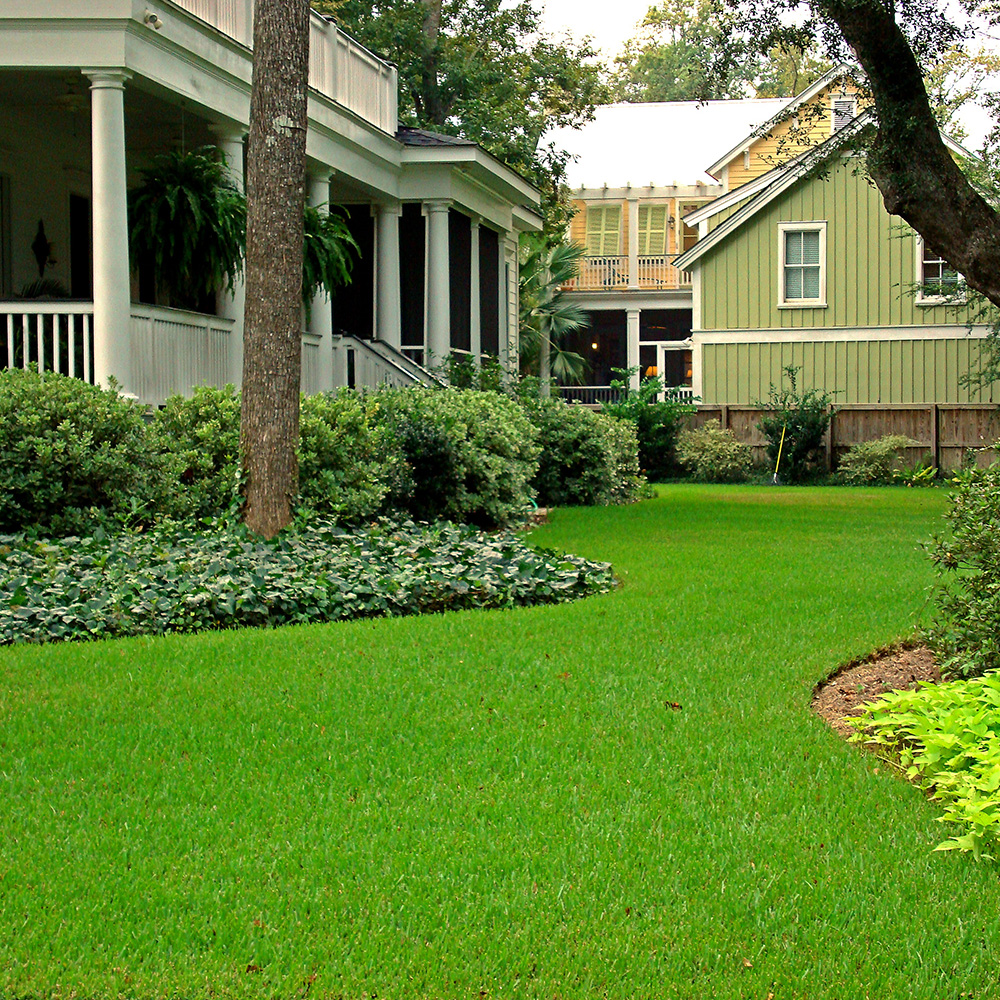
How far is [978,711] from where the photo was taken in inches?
178

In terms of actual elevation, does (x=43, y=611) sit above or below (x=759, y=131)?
below

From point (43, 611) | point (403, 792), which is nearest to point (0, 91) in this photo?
point (43, 611)

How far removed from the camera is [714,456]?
2553 centimetres

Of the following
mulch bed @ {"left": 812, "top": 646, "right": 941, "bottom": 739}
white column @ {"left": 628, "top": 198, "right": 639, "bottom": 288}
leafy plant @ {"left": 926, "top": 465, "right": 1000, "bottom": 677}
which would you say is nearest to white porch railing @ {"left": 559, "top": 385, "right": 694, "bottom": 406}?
white column @ {"left": 628, "top": 198, "right": 639, "bottom": 288}

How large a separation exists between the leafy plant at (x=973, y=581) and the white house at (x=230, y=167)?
25.0 ft

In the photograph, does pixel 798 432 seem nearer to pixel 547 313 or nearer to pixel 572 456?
pixel 572 456

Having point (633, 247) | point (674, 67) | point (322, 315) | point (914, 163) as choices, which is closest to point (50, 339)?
point (322, 315)

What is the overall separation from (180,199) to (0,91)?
10.0 ft

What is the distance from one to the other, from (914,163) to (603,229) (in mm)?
27584

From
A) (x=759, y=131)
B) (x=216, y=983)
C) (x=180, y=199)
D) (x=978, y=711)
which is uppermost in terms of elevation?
(x=759, y=131)

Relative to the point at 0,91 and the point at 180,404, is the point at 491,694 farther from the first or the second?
the point at 0,91

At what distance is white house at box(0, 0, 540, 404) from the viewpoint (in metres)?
10.8

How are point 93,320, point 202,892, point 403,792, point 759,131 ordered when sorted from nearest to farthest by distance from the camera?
point 202,892 → point 403,792 → point 93,320 → point 759,131

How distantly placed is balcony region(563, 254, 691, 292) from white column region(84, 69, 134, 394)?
1013 inches
